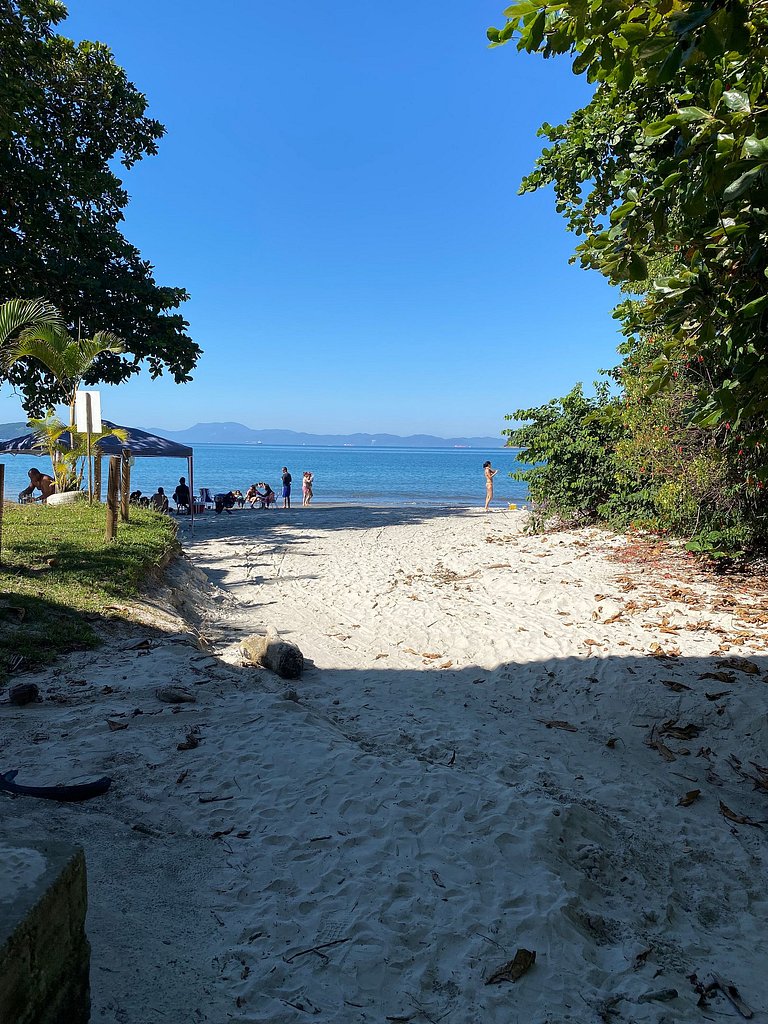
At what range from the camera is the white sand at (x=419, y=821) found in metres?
2.52

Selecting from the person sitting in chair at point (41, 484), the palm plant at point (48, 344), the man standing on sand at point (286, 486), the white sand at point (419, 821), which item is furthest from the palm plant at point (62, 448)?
the man standing on sand at point (286, 486)

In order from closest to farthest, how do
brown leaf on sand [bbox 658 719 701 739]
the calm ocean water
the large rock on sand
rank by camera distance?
brown leaf on sand [bbox 658 719 701 739] < the large rock on sand < the calm ocean water

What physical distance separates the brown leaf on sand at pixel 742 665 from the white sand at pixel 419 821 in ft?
0.17

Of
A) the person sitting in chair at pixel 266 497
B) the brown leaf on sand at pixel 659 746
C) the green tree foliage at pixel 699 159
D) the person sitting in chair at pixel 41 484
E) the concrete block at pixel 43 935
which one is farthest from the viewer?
the person sitting in chair at pixel 266 497

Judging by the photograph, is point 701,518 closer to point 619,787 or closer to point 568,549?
point 568,549

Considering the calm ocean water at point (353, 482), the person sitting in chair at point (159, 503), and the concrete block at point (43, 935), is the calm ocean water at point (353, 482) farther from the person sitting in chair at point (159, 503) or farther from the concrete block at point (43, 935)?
the concrete block at point (43, 935)

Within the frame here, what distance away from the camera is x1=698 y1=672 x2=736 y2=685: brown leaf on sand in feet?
20.1

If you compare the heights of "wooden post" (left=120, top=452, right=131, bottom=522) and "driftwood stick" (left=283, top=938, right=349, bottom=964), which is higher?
"wooden post" (left=120, top=452, right=131, bottom=522)

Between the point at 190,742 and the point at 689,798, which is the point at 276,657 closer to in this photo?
the point at 190,742

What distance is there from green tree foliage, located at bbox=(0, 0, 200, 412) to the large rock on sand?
12134mm

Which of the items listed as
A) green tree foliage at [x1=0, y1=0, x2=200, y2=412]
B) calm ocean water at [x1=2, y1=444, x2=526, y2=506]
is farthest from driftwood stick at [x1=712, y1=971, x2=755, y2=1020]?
green tree foliage at [x1=0, y1=0, x2=200, y2=412]

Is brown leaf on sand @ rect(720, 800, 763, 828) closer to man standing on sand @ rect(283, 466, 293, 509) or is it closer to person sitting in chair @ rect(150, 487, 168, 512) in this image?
person sitting in chair @ rect(150, 487, 168, 512)

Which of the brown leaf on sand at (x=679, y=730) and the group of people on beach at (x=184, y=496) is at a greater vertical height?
the group of people on beach at (x=184, y=496)

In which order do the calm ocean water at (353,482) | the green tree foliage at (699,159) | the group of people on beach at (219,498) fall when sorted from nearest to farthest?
the green tree foliage at (699,159), the group of people on beach at (219,498), the calm ocean water at (353,482)
